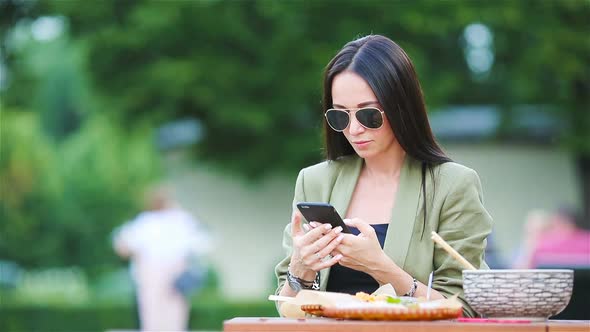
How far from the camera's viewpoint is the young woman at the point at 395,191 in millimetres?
3623

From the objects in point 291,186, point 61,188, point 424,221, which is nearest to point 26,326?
point 291,186

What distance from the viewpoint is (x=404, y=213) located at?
12.2 ft

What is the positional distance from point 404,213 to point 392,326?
0.81 m

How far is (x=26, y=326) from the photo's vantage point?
656 inches

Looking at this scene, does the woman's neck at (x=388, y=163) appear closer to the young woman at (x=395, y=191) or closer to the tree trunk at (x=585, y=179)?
the young woman at (x=395, y=191)

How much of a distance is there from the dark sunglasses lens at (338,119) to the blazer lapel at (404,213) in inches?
11.3

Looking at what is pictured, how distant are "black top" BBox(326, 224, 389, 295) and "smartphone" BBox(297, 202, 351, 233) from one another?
0.41m

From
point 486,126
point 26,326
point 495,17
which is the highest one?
point 495,17

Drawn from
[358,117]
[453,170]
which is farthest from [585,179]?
[358,117]

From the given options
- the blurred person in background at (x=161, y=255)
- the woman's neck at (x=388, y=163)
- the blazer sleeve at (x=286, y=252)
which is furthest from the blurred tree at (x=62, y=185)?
the woman's neck at (x=388, y=163)

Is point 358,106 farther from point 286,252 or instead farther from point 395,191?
point 286,252

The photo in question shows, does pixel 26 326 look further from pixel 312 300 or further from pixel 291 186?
pixel 312 300

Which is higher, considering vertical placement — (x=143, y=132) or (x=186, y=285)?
(x=143, y=132)

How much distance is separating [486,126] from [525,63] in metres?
3.00
